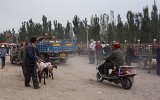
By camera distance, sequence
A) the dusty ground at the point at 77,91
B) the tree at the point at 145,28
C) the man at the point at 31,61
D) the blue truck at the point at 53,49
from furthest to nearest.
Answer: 1. the tree at the point at 145,28
2. the blue truck at the point at 53,49
3. the man at the point at 31,61
4. the dusty ground at the point at 77,91

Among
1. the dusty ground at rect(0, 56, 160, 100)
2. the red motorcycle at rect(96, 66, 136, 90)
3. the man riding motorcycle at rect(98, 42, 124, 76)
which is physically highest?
the man riding motorcycle at rect(98, 42, 124, 76)

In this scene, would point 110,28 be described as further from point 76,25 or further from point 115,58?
point 115,58

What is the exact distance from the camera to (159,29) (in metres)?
39.0

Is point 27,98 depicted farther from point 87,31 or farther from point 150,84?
point 87,31

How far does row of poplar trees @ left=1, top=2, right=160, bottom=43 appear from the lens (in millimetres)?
39991

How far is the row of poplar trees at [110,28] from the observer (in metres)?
40.0

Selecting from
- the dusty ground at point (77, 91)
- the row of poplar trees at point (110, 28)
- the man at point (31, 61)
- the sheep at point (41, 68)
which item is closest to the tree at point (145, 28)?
the row of poplar trees at point (110, 28)

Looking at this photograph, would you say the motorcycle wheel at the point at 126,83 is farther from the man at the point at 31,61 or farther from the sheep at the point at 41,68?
the man at the point at 31,61

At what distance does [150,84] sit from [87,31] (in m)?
34.3

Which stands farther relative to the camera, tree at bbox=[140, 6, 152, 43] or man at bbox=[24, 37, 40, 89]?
tree at bbox=[140, 6, 152, 43]

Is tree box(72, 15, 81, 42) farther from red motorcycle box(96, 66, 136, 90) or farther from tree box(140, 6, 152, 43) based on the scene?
red motorcycle box(96, 66, 136, 90)

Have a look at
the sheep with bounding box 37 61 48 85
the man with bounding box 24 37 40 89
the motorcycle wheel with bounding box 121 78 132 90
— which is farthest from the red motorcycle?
the man with bounding box 24 37 40 89

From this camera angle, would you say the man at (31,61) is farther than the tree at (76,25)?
No

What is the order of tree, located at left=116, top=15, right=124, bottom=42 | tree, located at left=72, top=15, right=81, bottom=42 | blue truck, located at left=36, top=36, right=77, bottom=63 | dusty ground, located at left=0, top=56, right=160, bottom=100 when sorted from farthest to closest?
tree, located at left=72, top=15, right=81, bottom=42, tree, located at left=116, top=15, right=124, bottom=42, blue truck, located at left=36, top=36, right=77, bottom=63, dusty ground, located at left=0, top=56, right=160, bottom=100
